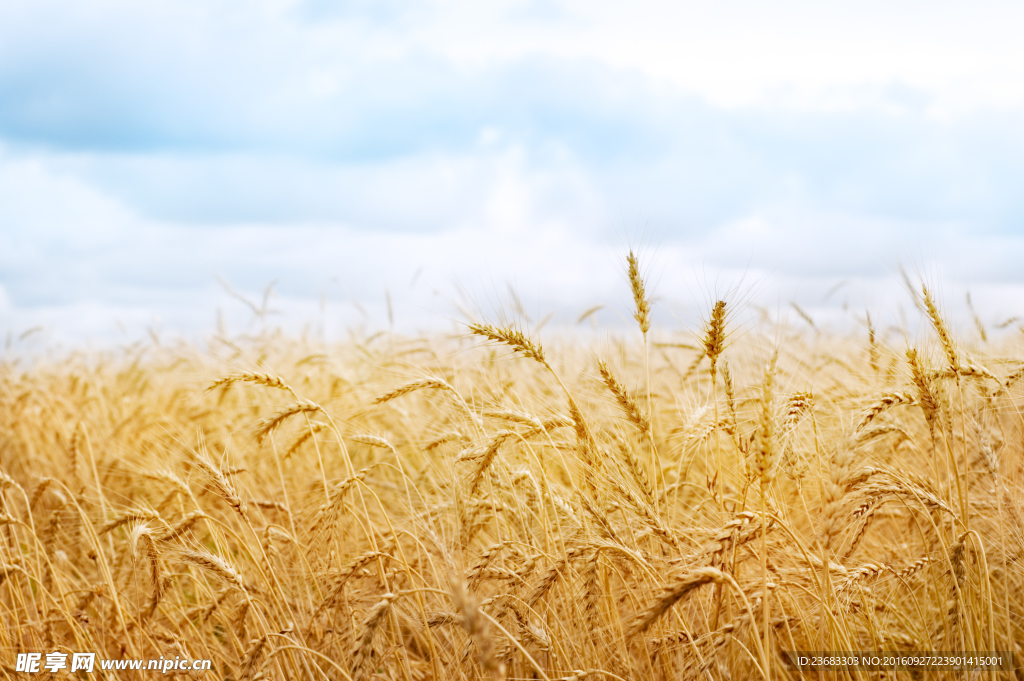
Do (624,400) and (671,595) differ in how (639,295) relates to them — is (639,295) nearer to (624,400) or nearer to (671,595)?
(624,400)

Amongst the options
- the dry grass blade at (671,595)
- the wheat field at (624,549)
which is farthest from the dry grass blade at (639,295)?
the dry grass blade at (671,595)

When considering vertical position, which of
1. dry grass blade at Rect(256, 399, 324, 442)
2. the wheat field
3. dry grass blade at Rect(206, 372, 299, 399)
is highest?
dry grass blade at Rect(206, 372, 299, 399)

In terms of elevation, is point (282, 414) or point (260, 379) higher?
point (260, 379)

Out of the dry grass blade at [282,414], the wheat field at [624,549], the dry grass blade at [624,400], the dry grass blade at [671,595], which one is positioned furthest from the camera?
the dry grass blade at [282,414]

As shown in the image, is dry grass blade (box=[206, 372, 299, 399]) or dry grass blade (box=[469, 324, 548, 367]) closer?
dry grass blade (box=[469, 324, 548, 367])

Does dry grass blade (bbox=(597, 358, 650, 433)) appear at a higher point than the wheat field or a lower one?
higher

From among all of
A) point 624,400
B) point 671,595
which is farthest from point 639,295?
point 671,595

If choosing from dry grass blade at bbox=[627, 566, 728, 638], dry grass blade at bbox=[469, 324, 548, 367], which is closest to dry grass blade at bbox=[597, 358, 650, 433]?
dry grass blade at bbox=[469, 324, 548, 367]

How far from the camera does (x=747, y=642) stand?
213cm

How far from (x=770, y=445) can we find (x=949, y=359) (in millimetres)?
1097

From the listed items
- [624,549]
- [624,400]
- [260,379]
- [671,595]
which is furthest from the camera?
[260,379]

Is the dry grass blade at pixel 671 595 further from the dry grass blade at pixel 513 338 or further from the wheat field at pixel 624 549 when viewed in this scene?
the dry grass blade at pixel 513 338

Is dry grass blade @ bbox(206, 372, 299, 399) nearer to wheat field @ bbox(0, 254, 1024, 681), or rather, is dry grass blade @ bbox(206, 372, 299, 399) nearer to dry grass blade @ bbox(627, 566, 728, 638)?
wheat field @ bbox(0, 254, 1024, 681)

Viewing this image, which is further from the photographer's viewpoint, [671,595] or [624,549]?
[624,549]
